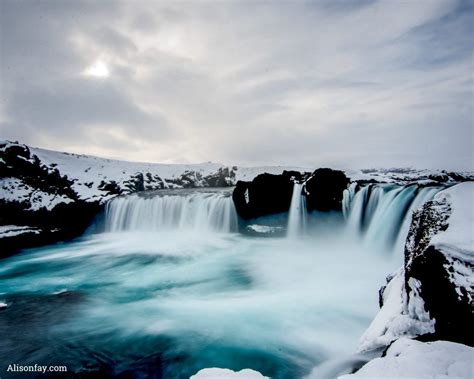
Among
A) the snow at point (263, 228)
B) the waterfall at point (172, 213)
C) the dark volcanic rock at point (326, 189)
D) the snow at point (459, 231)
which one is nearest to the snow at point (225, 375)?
the snow at point (459, 231)

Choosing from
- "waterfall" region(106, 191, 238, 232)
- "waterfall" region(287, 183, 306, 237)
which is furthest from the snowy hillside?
"waterfall" region(287, 183, 306, 237)

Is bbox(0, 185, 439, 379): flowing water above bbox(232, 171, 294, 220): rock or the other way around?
the other way around

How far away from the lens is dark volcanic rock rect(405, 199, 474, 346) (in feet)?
9.81

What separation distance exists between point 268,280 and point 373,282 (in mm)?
3354

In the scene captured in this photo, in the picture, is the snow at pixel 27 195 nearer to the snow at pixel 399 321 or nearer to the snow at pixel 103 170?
the snow at pixel 103 170

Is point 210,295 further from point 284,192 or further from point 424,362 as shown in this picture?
point 284,192

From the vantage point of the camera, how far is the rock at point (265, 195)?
18.1m

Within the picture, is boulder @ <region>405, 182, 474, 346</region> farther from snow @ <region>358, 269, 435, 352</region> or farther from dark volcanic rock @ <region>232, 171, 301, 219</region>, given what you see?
dark volcanic rock @ <region>232, 171, 301, 219</region>

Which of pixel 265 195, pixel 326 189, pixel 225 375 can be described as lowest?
pixel 225 375

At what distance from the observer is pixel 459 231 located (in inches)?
144

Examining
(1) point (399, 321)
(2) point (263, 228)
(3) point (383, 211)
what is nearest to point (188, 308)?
(1) point (399, 321)

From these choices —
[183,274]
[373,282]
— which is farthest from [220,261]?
[373,282]

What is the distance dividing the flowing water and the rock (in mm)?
609

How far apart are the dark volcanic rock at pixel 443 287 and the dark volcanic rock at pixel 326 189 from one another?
12319 millimetres
